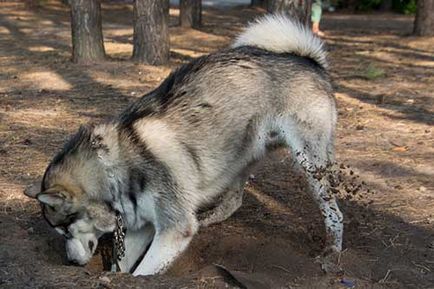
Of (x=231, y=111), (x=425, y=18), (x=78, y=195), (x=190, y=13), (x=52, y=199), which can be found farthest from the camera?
(x=190, y=13)

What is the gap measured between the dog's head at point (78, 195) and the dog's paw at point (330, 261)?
1331 mm

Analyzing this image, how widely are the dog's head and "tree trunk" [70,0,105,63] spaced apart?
722cm

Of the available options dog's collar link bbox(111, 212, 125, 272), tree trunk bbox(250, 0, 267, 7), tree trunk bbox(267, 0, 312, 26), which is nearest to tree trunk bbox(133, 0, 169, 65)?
tree trunk bbox(267, 0, 312, 26)

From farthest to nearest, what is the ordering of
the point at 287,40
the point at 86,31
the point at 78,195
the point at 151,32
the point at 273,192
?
the point at 86,31 → the point at 151,32 → the point at 273,192 → the point at 287,40 → the point at 78,195

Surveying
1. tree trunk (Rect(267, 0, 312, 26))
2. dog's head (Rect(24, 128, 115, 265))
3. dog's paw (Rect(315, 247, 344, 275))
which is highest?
tree trunk (Rect(267, 0, 312, 26))

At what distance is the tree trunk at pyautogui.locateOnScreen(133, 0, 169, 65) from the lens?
10.5 meters

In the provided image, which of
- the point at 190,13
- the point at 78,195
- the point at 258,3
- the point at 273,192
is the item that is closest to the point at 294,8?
the point at 273,192

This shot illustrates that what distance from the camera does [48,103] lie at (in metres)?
8.22

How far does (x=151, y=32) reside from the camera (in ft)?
34.9

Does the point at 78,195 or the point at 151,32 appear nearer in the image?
the point at 78,195

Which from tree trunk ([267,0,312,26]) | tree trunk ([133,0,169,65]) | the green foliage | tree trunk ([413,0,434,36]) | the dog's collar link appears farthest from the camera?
the green foliage

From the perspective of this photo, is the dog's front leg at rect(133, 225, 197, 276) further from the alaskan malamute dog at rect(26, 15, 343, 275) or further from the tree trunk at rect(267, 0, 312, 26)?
the tree trunk at rect(267, 0, 312, 26)

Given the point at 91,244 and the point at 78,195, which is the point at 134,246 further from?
the point at 78,195

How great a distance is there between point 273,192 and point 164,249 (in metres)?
1.78
